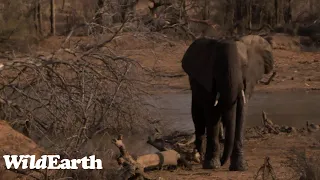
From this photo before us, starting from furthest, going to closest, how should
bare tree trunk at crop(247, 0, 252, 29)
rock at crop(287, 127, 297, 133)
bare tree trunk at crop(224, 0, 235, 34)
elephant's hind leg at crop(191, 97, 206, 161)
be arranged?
bare tree trunk at crop(247, 0, 252, 29)
bare tree trunk at crop(224, 0, 235, 34)
rock at crop(287, 127, 297, 133)
elephant's hind leg at crop(191, 97, 206, 161)

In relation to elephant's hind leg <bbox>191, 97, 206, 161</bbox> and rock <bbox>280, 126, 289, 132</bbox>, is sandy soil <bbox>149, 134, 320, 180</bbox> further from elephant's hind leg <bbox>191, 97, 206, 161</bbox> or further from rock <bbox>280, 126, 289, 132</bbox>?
elephant's hind leg <bbox>191, 97, 206, 161</bbox>

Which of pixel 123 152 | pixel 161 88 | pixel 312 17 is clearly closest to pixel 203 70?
pixel 123 152

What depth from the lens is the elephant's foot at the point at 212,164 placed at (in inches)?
436

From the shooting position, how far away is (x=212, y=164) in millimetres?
11078

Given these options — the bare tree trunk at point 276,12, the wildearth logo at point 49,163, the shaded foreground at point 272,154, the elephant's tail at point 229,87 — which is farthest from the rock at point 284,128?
the bare tree trunk at point 276,12

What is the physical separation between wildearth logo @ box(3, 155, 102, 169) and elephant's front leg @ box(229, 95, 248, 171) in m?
2.54

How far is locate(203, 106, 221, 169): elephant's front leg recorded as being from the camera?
1114 centimetres

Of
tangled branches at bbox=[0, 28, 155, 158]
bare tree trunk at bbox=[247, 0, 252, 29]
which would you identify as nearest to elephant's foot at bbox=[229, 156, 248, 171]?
tangled branches at bbox=[0, 28, 155, 158]

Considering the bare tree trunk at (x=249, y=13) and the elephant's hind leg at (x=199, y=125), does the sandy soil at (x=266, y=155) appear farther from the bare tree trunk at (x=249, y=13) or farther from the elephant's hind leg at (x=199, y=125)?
the bare tree trunk at (x=249, y=13)

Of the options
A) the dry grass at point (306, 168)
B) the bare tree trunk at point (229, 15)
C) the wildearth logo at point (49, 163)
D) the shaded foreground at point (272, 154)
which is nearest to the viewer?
the dry grass at point (306, 168)

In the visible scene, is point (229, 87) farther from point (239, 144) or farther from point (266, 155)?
point (266, 155)

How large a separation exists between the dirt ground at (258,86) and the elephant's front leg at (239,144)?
0.14 meters

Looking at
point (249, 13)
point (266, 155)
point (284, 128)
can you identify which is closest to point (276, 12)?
point (249, 13)

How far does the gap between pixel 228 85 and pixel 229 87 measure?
0.03m
